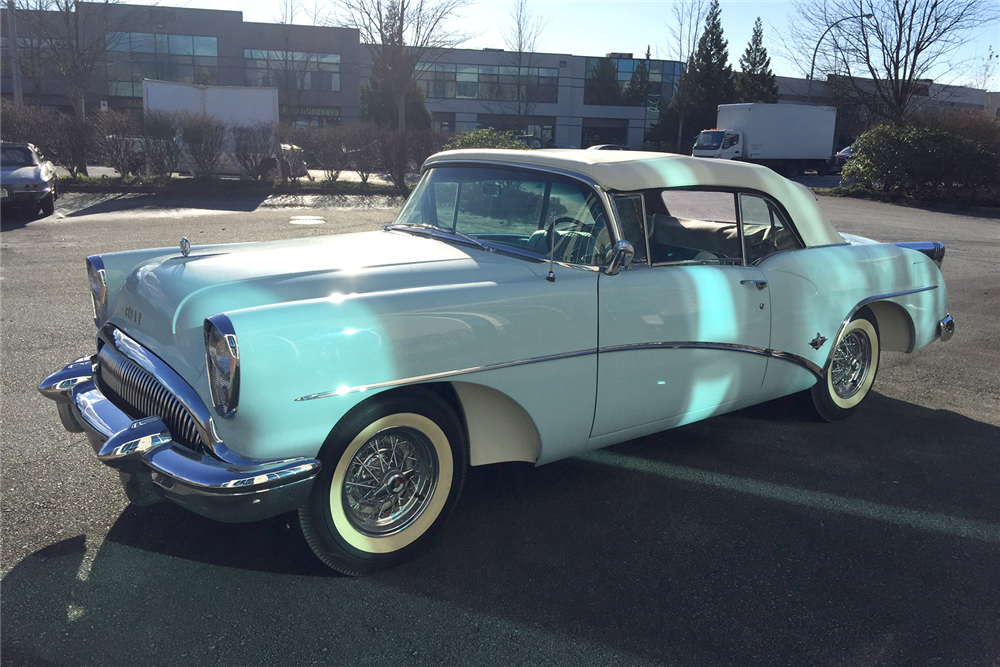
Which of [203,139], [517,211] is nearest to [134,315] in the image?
[517,211]

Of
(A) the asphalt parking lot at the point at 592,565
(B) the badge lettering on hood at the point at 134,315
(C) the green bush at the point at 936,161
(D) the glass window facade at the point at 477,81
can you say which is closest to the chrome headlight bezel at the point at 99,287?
(B) the badge lettering on hood at the point at 134,315


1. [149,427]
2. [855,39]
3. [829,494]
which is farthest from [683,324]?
[855,39]

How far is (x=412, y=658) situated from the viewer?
246 cm

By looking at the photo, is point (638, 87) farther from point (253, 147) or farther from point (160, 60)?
point (253, 147)

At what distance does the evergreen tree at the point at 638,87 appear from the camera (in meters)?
51.6

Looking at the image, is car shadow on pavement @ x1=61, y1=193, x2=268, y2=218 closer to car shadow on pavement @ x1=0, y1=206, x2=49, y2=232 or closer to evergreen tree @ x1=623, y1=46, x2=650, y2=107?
car shadow on pavement @ x1=0, y1=206, x2=49, y2=232

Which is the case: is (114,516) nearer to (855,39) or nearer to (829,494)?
(829,494)

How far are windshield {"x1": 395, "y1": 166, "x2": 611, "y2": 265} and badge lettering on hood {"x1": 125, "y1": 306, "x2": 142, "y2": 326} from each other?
1.51 metres

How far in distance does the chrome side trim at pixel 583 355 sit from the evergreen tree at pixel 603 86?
50331 millimetres

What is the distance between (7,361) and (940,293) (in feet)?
21.2

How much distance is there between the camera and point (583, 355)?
10.7ft

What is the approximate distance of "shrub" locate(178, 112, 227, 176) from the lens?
19359 mm

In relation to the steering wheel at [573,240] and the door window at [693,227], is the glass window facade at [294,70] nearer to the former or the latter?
the door window at [693,227]

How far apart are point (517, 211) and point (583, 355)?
2.90 ft
